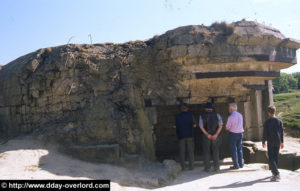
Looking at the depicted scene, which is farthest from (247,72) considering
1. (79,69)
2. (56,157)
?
(56,157)

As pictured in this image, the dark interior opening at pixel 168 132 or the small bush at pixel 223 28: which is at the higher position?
the small bush at pixel 223 28

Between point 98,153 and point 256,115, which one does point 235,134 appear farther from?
point 98,153

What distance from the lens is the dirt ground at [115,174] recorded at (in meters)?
5.50

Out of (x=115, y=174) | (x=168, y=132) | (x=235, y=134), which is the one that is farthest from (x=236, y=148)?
(x=168, y=132)

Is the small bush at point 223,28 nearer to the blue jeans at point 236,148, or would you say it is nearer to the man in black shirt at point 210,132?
the man in black shirt at point 210,132

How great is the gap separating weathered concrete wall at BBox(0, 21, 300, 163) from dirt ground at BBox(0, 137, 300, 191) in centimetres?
60

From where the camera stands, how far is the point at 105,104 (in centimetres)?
766

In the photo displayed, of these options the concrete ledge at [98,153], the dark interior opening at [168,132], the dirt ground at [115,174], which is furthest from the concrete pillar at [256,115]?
the concrete ledge at [98,153]

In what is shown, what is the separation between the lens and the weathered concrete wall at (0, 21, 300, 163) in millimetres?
7455

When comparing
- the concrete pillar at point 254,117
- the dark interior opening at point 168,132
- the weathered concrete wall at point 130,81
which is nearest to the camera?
the weathered concrete wall at point 130,81

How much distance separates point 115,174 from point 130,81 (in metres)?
2.81

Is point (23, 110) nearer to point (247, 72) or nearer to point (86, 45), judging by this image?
point (86, 45)

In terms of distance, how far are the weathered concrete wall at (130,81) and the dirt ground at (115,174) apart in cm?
60

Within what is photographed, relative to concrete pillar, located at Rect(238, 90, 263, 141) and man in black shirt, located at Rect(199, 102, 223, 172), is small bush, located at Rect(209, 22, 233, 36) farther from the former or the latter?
concrete pillar, located at Rect(238, 90, 263, 141)
